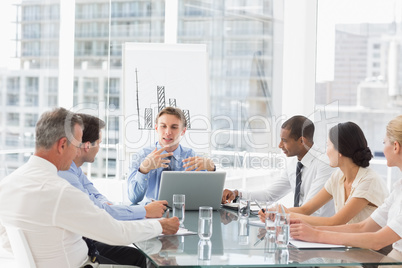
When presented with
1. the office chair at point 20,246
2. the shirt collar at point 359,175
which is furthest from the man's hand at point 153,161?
the office chair at point 20,246

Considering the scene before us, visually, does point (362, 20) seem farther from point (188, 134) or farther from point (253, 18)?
point (188, 134)

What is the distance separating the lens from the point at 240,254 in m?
2.15

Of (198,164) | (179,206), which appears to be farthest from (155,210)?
(198,164)

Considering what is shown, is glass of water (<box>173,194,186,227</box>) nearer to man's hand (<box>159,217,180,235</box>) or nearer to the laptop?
man's hand (<box>159,217,180,235</box>)

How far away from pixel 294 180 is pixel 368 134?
10.8ft

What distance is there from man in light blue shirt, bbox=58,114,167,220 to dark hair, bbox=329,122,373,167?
1.02 metres

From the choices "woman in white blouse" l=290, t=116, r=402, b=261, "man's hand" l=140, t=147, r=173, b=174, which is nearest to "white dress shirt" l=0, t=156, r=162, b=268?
"woman in white blouse" l=290, t=116, r=402, b=261

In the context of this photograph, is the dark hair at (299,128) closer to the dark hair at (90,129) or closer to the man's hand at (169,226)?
the dark hair at (90,129)

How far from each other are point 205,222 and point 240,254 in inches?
8.5

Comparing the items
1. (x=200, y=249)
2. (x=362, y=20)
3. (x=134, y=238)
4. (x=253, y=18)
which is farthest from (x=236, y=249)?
(x=362, y=20)

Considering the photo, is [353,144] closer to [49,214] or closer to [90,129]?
[90,129]

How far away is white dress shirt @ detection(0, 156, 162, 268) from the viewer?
2072 mm

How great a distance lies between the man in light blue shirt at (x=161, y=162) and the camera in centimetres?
350

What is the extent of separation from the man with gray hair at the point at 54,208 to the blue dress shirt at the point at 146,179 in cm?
129
